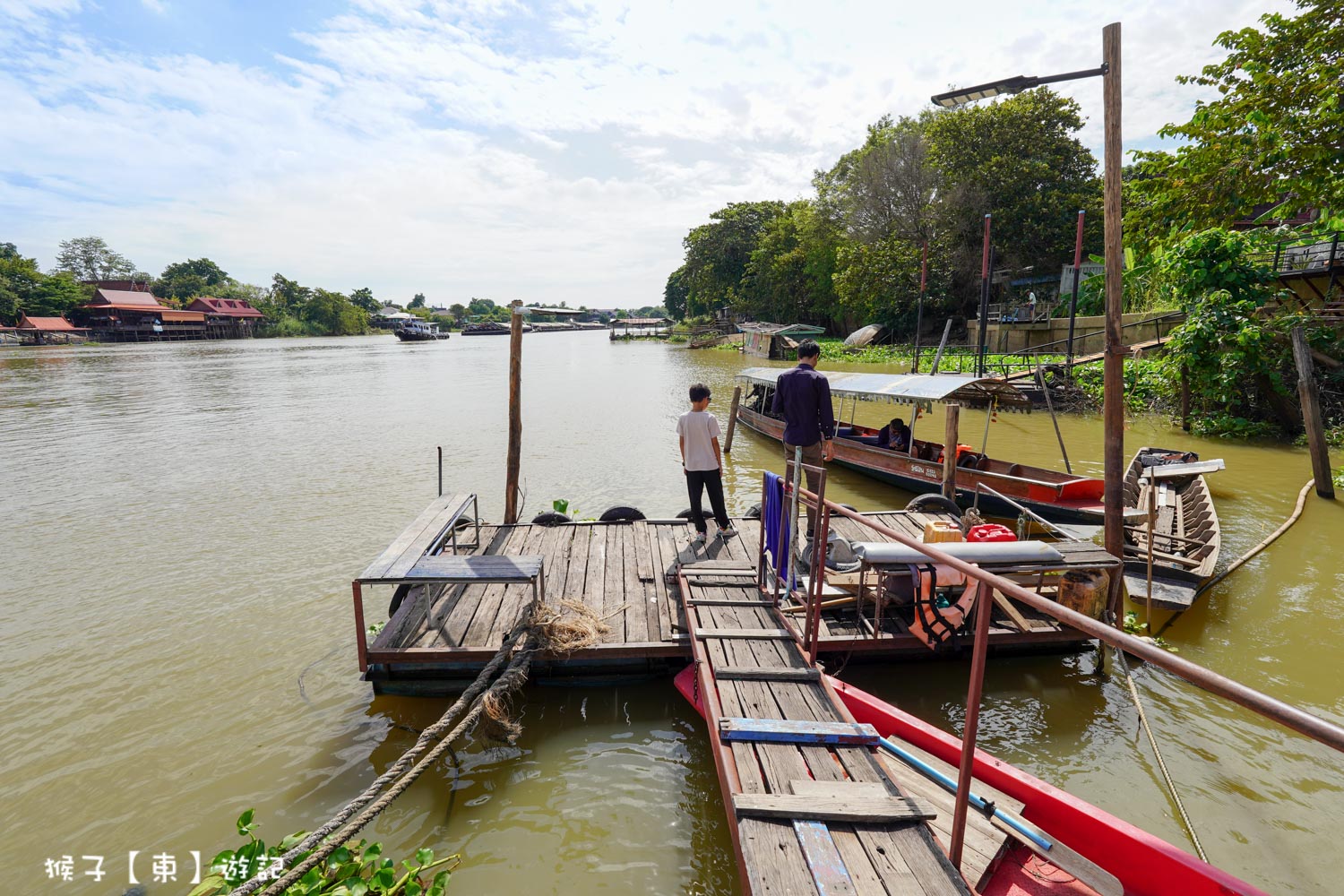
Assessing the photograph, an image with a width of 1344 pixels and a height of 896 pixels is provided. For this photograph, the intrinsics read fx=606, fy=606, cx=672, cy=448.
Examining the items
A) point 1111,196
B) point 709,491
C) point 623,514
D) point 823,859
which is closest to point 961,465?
point 1111,196

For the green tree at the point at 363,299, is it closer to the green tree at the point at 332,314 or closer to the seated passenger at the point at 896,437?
the green tree at the point at 332,314

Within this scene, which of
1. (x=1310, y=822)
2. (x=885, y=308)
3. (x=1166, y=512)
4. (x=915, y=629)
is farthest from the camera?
(x=885, y=308)

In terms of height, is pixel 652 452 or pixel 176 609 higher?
pixel 652 452

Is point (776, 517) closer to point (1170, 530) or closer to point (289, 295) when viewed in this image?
point (1170, 530)

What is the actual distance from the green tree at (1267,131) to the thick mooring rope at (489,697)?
56.6 feet

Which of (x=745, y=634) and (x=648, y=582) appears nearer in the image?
(x=745, y=634)

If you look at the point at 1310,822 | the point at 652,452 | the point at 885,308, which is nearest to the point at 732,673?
the point at 1310,822

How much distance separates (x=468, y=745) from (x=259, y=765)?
173 cm

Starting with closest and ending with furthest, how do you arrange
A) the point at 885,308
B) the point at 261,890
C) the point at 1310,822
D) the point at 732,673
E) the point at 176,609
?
the point at 261,890 < the point at 1310,822 < the point at 732,673 < the point at 176,609 < the point at 885,308

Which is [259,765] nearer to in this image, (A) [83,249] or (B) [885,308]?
(B) [885,308]

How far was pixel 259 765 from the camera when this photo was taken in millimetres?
5086

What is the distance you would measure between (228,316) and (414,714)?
3718 inches

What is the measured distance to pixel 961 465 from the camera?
11562 millimetres

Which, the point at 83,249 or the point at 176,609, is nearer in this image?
the point at 176,609
